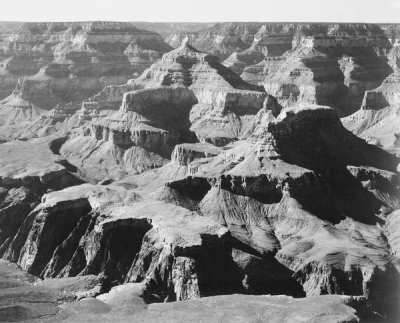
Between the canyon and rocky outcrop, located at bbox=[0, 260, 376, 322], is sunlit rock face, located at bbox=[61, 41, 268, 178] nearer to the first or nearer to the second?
the canyon

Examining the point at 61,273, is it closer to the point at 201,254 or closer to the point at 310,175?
the point at 201,254

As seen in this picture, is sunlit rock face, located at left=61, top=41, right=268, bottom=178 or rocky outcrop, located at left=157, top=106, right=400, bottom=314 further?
sunlit rock face, located at left=61, top=41, right=268, bottom=178

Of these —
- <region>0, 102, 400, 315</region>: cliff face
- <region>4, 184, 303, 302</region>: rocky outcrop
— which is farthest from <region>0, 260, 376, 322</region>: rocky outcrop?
<region>0, 102, 400, 315</region>: cliff face

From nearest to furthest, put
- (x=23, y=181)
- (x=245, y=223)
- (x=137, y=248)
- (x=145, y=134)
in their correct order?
(x=137, y=248) < (x=245, y=223) < (x=23, y=181) < (x=145, y=134)

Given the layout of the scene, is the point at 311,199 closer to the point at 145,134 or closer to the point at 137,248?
the point at 137,248

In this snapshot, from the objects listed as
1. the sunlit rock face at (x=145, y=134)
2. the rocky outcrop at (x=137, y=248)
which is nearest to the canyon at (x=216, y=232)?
the rocky outcrop at (x=137, y=248)

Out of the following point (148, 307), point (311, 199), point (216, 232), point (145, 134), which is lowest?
point (148, 307)

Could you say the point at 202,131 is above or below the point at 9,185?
above

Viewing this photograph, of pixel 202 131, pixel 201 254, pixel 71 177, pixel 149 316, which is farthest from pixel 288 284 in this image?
pixel 202 131

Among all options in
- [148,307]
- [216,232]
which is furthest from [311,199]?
[148,307]

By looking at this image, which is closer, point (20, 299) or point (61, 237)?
point (20, 299)

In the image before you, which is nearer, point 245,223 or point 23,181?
point 245,223
